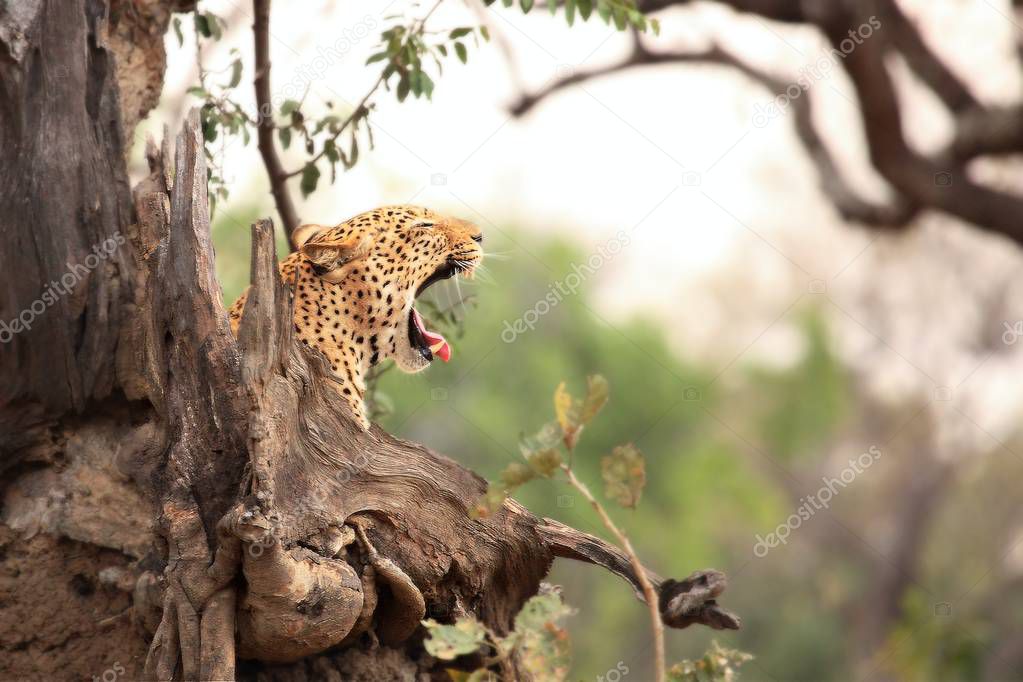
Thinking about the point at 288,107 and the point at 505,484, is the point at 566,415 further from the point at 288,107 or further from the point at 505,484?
the point at 288,107

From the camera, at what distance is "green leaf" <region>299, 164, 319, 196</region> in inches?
259

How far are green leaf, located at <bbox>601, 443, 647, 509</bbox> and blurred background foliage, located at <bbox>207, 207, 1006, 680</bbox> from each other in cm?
1957

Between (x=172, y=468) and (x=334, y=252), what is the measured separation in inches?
57.1

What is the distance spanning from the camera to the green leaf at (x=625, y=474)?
4.28 meters

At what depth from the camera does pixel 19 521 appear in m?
5.10

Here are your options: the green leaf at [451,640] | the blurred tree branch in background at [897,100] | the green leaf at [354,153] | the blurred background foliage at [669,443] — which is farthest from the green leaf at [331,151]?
the blurred background foliage at [669,443]

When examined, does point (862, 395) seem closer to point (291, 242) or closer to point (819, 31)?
point (819, 31)

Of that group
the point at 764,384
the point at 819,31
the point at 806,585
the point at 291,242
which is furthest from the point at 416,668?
the point at 764,384

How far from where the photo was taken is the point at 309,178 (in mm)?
6582

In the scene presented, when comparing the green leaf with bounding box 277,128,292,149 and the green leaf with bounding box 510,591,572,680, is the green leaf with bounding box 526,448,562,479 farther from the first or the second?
the green leaf with bounding box 277,128,292,149

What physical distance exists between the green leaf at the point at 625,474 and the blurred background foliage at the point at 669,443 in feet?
64.2

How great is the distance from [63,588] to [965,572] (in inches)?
936

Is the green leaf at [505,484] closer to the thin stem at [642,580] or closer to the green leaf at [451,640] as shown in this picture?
the thin stem at [642,580]

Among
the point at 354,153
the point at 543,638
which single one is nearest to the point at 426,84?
the point at 354,153
